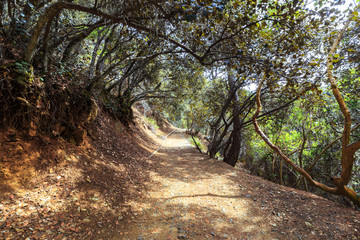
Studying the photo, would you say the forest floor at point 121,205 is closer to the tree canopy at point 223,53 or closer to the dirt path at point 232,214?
the dirt path at point 232,214

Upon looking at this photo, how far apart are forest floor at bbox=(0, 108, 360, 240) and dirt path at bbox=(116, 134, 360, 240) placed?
0.7 inches

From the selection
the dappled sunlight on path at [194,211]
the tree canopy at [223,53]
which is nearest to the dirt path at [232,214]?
the dappled sunlight on path at [194,211]

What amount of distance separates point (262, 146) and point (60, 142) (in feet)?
31.8

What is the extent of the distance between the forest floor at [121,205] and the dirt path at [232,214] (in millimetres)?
19

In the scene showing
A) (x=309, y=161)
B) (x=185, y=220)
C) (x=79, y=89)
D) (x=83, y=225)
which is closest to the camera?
(x=83, y=225)

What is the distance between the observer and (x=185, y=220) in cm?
326

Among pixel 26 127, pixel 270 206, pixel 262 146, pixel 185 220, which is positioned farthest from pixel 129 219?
pixel 262 146

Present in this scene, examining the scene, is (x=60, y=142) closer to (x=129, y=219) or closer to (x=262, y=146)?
(x=129, y=219)

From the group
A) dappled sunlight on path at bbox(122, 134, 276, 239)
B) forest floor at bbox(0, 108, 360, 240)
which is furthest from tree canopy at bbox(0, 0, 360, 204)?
dappled sunlight on path at bbox(122, 134, 276, 239)

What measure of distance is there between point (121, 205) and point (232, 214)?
2.58 metres

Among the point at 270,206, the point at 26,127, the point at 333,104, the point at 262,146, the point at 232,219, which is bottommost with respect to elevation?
the point at 232,219

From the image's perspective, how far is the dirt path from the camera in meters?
2.95

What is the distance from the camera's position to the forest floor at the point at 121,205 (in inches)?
97.6

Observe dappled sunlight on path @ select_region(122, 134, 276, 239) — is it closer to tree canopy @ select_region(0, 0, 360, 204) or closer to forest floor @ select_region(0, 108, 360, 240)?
forest floor @ select_region(0, 108, 360, 240)
